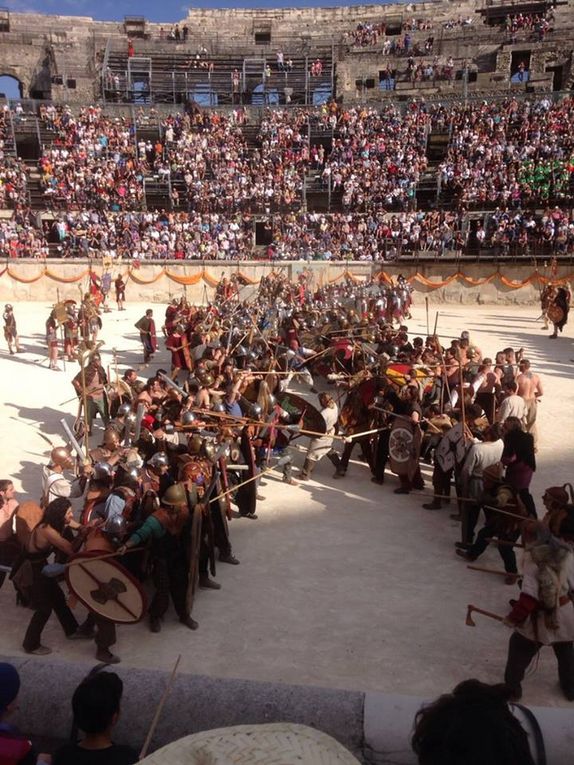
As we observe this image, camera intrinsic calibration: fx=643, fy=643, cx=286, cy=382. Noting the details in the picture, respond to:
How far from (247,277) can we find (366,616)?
2168 cm

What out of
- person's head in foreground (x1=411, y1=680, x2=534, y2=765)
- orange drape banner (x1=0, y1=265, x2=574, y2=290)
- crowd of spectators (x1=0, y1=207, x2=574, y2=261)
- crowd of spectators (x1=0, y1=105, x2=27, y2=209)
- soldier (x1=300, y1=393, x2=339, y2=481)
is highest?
crowd of spectators (x1=0, y1=105, x2=27, y2=209)

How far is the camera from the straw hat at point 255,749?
2.04 meters

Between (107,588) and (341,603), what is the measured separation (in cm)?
206

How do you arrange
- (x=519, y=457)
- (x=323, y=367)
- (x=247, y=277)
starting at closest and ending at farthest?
(x=519, y=457)
(x=323, y=367)
(x=247, y=277)

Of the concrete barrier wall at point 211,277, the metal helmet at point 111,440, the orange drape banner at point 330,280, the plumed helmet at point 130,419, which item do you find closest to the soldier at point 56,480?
the metal helmet at point 111,440

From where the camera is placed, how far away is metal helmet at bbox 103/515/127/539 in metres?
4.94

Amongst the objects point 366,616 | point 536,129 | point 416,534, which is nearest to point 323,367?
point 416,534

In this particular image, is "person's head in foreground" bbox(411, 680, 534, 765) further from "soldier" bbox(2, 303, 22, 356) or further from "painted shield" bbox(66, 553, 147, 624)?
"soldier" bbox(2, 303, 22, 356)

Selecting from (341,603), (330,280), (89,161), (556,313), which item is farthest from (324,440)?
(89,161)

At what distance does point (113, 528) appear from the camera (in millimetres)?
4965

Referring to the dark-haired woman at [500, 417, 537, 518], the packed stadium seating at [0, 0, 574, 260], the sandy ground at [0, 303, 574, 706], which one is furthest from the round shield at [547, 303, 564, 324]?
the dark-haired woman at [500, 417, 537, 518]

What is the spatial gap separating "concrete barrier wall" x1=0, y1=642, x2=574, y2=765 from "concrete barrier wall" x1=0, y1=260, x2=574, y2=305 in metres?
22.7

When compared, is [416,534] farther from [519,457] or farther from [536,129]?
[536,129]

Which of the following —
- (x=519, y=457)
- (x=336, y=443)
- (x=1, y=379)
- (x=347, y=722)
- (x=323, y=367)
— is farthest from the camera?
(x=1, y=379)
